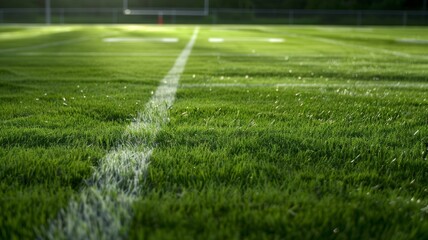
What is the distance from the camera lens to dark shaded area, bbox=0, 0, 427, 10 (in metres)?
48.3

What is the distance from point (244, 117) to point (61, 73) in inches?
122

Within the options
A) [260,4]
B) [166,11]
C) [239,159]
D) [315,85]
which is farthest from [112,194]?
[260,4]

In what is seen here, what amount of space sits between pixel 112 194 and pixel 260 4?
54.5 metres

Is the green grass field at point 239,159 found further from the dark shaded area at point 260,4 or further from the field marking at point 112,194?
the dark shaded area at point 260,4

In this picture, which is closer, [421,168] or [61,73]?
[421,168]

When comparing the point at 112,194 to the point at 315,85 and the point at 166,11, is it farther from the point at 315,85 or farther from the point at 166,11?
the point at 166,11

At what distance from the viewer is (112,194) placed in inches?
64.8

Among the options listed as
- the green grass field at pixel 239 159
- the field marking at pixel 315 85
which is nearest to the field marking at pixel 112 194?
the green grass field at pixel 239 159

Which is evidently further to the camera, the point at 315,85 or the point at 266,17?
the point at 266,17

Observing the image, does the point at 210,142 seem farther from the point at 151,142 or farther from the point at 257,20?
the point at 257,20

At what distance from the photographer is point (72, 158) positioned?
1997mm

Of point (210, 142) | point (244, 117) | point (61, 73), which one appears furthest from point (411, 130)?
point (61, 73)

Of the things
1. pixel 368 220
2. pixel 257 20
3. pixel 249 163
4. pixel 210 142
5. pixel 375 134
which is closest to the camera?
pixel 368 220

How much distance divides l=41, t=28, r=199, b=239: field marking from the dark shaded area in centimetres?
4566
